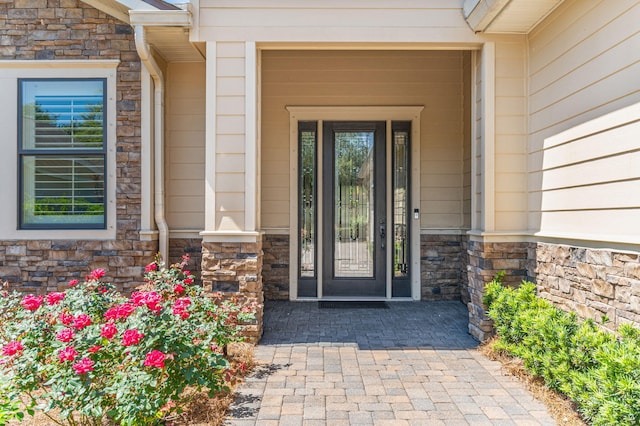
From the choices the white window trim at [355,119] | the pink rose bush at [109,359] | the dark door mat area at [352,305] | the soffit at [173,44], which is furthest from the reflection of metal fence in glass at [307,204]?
the pink rose bush at [109,359]

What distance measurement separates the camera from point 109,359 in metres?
2.31

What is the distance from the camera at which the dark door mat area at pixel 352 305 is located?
5.27 meters

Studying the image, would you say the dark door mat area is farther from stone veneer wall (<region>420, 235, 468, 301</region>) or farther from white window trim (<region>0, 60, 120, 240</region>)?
white window trim (<region>0, 60, 120, 240</region>)

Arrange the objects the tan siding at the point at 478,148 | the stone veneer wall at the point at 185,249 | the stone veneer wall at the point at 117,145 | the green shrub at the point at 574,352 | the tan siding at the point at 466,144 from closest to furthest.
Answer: the green shrub at the point at 574,352, the tan siding at the point at 478,148, the stone veneer wall at the point at 117,145, the stone veneer wall at the point at 185,249, the tan siding at the point at 466,144

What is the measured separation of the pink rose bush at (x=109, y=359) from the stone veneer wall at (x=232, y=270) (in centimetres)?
115

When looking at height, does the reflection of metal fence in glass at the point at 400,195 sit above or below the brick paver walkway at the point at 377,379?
above

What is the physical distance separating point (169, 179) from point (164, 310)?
275cm

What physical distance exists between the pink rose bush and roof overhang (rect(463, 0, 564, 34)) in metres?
3.32

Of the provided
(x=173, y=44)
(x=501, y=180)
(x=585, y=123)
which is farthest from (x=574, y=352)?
(x=173, y=44)

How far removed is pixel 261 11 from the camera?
4.05 metres

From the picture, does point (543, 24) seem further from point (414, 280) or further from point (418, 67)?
point (414, 280)

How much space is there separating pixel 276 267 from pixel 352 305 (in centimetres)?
108

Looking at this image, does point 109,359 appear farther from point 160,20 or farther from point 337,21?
point 337,21

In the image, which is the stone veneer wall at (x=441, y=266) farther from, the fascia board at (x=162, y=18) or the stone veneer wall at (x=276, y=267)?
the fascia board at (x=162, y=18)
